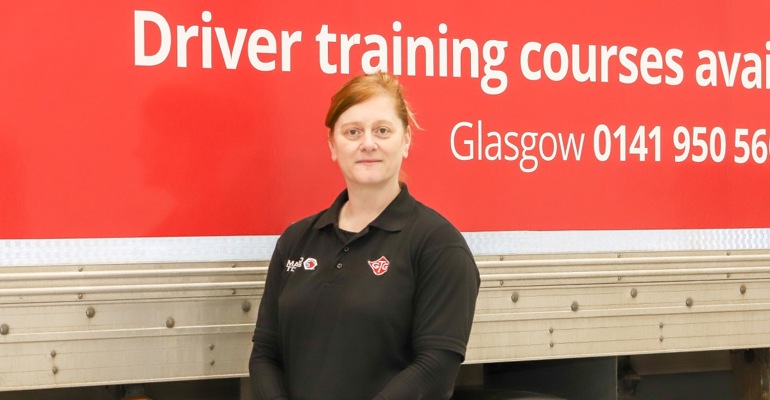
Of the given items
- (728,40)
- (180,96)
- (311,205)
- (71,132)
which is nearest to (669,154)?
(728,40)

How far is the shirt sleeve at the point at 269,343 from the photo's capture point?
2.86 metres

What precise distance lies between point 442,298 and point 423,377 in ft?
0.68

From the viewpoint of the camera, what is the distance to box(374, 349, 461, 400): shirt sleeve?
2650 mm

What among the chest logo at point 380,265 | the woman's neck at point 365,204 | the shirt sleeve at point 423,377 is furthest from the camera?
the woman's neck at point 365,204

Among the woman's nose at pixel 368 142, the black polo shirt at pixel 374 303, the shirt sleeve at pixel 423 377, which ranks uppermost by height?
the woman's nose at pixel 368 142

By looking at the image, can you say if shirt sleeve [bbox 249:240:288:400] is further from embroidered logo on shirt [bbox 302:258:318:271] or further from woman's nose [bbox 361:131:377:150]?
woman's nose [bbox 361:131:377:150]

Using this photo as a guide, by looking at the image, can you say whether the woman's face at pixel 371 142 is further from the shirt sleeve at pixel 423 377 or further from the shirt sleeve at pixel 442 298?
the shirt sleeve at pixel 423 377

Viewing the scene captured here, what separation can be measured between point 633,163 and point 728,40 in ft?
1.93

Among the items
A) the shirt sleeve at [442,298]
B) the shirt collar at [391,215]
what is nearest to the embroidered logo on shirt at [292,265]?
the shirt collar at [391,215]

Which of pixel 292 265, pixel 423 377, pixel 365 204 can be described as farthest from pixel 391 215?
pixel 423 377

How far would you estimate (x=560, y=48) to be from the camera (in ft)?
11.6

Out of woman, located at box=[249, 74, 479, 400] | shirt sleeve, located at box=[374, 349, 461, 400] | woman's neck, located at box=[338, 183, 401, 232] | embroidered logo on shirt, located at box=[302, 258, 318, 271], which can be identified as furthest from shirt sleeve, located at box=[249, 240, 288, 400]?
shirt sleeve, located at box=[374, 349, 461, 400]

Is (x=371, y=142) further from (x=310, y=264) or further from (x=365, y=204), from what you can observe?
(x=310, y=264)

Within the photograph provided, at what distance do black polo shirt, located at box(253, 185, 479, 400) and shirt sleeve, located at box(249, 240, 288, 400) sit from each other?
44 millimetres
